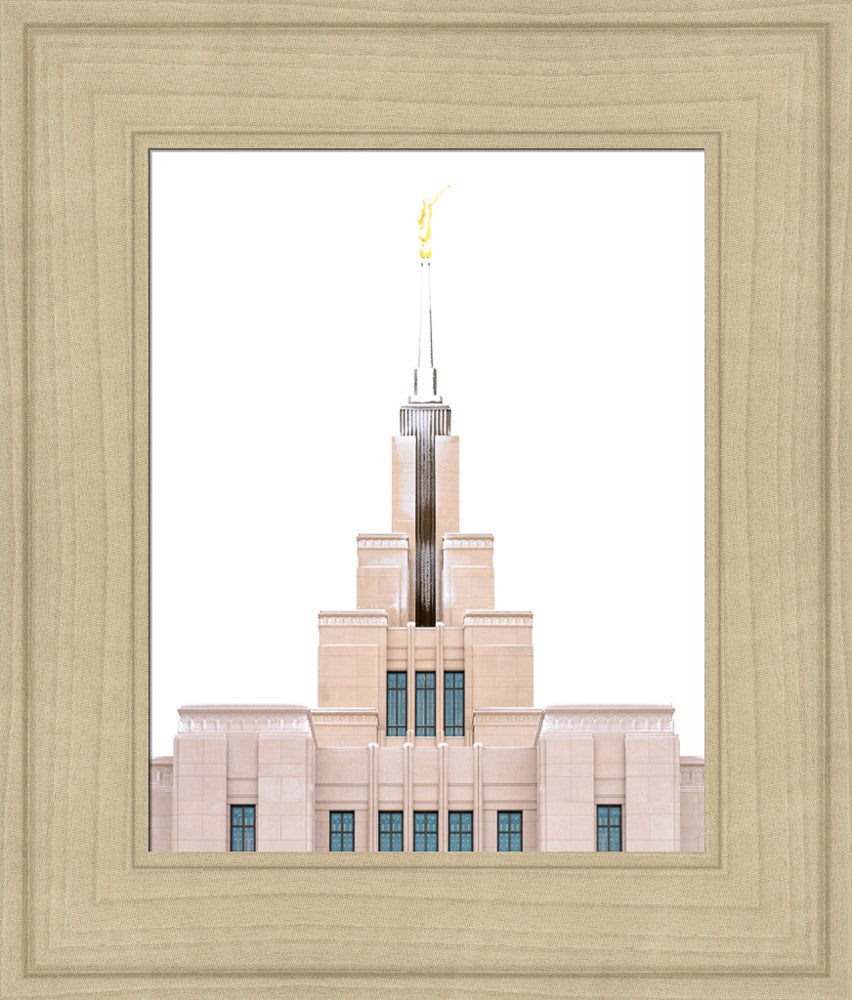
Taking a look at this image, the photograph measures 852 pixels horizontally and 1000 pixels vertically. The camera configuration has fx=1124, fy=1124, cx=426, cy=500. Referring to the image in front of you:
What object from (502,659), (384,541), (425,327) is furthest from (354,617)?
(425,327)

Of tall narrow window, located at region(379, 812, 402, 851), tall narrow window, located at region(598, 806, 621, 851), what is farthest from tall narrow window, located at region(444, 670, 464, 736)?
tall narrow window, located at region(598, 806, 621, 851)

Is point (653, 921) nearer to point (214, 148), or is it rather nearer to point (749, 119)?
point (749, 119)

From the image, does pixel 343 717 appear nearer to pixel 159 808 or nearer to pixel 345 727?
pixel 345 727

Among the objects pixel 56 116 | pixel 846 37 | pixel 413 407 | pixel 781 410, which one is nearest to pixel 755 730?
pixel 781 410

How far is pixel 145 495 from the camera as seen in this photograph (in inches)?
109

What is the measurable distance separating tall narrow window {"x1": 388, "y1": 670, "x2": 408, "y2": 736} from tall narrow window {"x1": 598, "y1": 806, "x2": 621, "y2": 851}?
654 millimetres

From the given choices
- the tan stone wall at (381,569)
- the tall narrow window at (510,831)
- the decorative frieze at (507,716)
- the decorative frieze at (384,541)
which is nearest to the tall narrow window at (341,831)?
the tall narrow window at (510,831)

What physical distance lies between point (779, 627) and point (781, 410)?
0.53 meters

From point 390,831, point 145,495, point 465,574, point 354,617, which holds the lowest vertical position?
point 390,831

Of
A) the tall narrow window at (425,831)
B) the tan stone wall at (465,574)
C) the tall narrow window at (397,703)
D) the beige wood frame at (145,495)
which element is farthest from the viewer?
the tall narrow window at (397,703)

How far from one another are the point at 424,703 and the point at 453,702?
0.38 feet

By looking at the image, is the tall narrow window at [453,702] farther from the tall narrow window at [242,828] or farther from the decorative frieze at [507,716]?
the tall narrow window at [242,828]

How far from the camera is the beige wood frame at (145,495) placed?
8.66 ft

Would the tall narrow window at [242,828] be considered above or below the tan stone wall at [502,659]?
below
